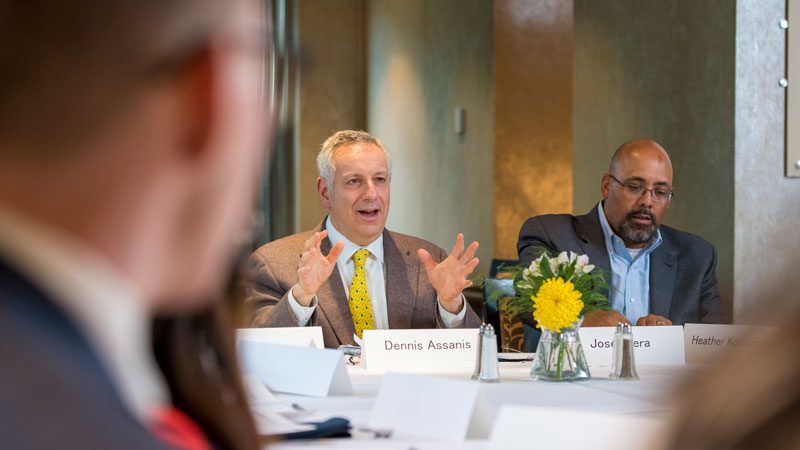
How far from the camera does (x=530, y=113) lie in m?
6.78

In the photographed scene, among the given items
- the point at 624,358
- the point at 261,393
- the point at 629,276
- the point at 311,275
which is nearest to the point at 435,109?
the point at 629,276

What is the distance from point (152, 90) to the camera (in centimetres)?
25

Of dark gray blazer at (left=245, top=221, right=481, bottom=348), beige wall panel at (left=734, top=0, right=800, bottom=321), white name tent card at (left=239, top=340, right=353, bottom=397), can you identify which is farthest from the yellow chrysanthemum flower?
beige wall panel at (left=734, top=0, right=800, bottom=321)

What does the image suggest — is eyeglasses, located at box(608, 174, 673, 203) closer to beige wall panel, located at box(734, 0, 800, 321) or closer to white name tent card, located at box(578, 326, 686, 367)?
beige wall panel, located at box(734, 0, 800, 321)

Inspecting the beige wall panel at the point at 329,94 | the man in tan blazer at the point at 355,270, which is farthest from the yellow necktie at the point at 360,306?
the beige wall panel at the point at 329,94

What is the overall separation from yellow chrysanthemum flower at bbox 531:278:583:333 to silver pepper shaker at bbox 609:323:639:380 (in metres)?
0.16

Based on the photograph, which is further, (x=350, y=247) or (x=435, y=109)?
(x=435, y=109)

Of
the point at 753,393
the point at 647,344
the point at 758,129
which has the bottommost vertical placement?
the point at 647,344

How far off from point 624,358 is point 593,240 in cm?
143

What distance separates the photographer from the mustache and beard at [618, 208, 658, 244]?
4172 millimetres

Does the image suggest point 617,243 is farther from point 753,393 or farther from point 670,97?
point 753,393

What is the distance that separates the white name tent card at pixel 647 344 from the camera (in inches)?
123

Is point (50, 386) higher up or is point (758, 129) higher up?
point (758, 129)

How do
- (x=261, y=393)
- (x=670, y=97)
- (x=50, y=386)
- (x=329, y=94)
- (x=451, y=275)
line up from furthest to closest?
(x=329, y=94), (x=670, y=97), (x=451, y=275), (x=261, y=393), (x=50, y=386)
